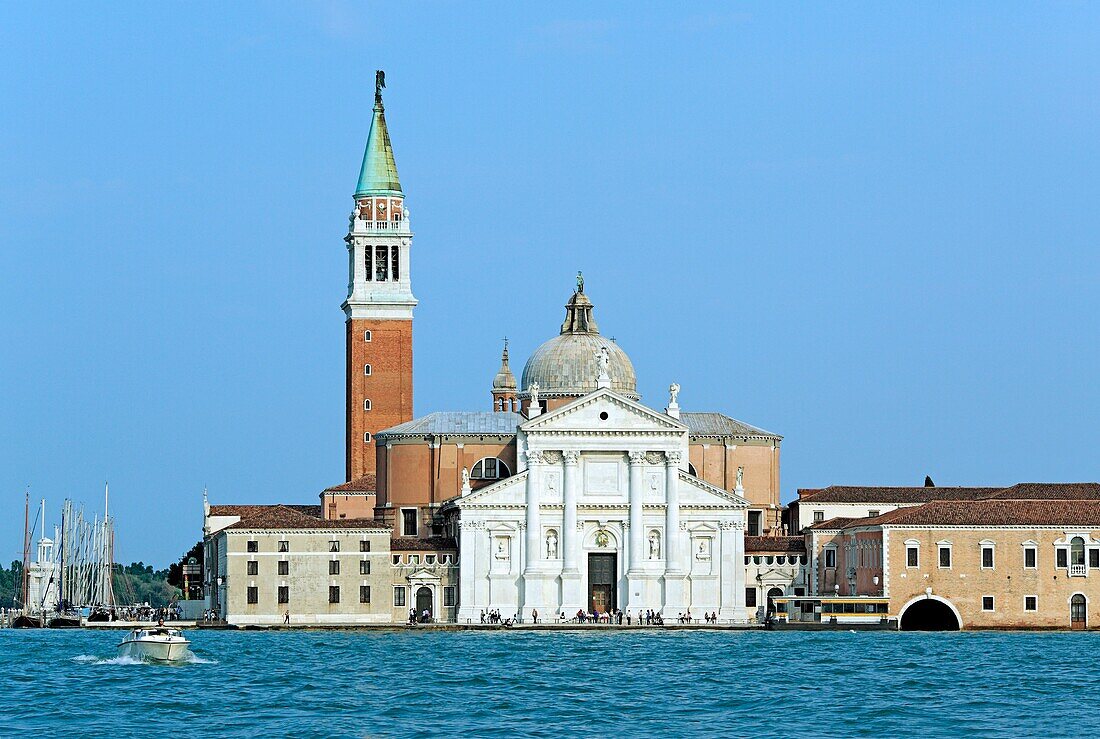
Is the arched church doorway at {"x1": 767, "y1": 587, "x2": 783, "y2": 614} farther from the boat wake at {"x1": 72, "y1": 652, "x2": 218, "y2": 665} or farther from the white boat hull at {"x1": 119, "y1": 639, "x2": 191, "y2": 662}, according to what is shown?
the white boat hull at {"x1": 119, "y1": 639, "x2": 191, "y2": 662}

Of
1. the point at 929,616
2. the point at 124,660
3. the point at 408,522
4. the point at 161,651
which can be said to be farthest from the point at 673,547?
the point at 161,651

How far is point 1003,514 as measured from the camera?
257ft

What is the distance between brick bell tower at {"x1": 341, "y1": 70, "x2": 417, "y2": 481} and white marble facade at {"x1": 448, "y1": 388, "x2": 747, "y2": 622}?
17367mm

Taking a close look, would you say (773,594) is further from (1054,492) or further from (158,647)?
(158,647)

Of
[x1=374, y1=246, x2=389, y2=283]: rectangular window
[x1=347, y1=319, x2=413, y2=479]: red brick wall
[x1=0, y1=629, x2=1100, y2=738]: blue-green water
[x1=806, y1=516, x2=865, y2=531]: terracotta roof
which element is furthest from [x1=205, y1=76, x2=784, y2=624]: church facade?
[x1=374, y1=246, x2=389, y2=283]: rectangular window

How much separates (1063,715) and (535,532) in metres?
38.5

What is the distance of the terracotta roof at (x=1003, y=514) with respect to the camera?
7806 centimetres

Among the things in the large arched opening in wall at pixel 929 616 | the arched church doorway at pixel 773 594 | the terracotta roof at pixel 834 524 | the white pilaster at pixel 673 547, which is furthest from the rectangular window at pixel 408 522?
the large arched opening in wall at pixel 929 616

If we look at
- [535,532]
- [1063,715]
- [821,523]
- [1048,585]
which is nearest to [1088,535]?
[1048,585]

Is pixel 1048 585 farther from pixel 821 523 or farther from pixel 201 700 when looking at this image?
pixel 201 700

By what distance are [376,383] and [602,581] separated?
2002cm

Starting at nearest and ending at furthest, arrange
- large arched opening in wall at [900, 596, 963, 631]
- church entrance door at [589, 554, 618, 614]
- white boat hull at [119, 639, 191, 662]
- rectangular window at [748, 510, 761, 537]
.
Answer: white boat hull at [119, 639, 191, 662], large arched opening in wall at [900, 596, 963, 631], church entrance door at [589, 554, 618, 614], rectangular window at [748, 510, 761, 537]

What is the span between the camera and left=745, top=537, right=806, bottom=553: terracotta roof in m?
84.8

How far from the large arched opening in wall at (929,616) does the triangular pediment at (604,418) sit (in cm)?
983
